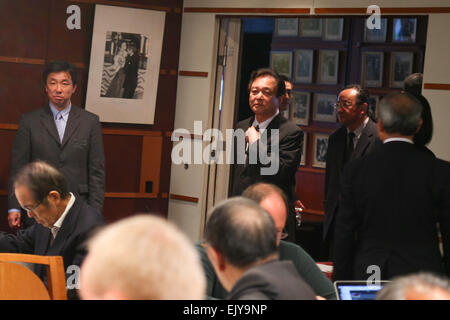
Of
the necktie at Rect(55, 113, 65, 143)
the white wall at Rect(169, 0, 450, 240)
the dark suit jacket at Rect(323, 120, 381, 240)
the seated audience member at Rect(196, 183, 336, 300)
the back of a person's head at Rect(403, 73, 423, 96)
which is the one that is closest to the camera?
the seated audience member at Rect(196, 183, 336, 300)

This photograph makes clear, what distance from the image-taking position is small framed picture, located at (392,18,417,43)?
23.5ft

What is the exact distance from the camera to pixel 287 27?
7.91 meters

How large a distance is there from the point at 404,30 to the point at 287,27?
52.0 inches

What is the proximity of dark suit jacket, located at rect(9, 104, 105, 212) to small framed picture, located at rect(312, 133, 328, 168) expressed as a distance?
11.0ft

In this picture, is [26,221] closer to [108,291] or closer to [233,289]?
[233,289]

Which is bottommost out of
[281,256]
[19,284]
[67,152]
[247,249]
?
[19,284]

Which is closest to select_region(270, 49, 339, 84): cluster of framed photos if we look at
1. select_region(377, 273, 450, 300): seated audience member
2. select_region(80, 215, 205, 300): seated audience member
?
select_region(377, 273, 450, 300): seated audience member

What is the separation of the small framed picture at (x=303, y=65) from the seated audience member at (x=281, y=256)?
16.7 ft

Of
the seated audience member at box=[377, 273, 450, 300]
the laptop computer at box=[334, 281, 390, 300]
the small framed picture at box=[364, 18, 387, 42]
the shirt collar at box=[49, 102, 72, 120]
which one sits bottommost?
the laptop computer at box=[334, 281, 390, 300]

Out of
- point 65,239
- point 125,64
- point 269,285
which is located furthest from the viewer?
point 125,64

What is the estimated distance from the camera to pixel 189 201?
6.07m

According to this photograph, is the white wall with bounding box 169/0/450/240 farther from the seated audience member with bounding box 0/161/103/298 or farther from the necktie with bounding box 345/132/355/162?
the seated audience member with bounding box 0/161/103/298

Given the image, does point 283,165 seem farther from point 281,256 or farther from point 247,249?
point 247,249

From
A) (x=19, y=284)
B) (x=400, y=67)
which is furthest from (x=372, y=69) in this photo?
(x=19, y=284)
